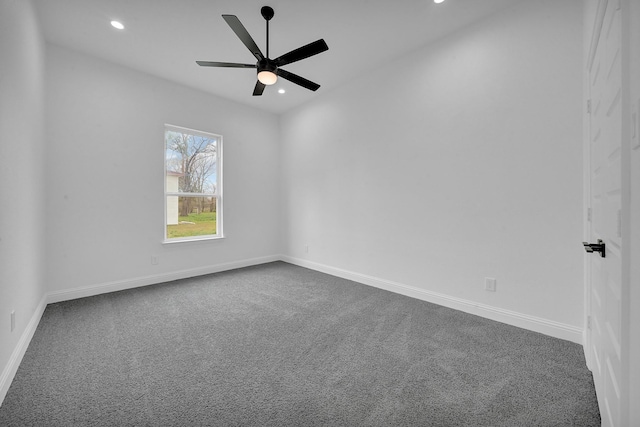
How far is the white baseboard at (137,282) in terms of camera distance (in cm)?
314

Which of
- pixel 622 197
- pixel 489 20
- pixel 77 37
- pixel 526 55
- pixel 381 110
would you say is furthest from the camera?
pixel 381 110

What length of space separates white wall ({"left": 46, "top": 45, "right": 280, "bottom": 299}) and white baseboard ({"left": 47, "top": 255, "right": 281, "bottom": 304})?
0.01 meters

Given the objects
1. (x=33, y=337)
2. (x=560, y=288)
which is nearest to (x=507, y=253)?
(x=560, y=288)

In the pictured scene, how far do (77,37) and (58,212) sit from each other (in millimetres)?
1971

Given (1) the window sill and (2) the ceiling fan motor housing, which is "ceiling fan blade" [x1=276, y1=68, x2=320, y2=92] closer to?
(2) the ceiling fan motor housing

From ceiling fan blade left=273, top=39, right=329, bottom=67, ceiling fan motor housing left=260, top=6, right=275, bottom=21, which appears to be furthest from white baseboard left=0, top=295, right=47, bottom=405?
ceiling fan motor housing left=260, top=6, right=275, bottom=21

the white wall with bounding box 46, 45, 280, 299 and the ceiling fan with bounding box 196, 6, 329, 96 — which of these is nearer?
the ceiling fan with bounding box 196, 6, 329, 96

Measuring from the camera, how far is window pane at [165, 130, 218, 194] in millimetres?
4094

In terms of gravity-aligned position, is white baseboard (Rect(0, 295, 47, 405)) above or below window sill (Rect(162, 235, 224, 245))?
below

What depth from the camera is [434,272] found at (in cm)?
308

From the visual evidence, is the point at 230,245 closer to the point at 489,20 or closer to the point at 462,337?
the point at 462,337

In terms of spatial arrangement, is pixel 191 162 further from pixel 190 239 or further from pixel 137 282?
pixel 137 282

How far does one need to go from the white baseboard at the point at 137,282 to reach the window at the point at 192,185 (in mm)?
514

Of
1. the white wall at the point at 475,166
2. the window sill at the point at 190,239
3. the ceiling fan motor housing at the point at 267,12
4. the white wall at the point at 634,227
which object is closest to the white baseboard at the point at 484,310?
the white wall at the point at 475,166
